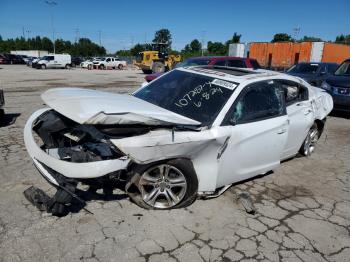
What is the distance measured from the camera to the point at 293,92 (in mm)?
5254

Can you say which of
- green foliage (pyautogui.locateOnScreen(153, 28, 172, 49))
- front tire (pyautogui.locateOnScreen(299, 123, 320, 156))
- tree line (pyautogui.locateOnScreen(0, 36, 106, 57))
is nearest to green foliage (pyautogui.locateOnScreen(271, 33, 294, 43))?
green foliage (pyautogui.locateOnScreen(153, 28, 172, 49))

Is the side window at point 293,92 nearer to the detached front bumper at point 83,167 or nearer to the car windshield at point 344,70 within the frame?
the detached front bumper at point 83,167

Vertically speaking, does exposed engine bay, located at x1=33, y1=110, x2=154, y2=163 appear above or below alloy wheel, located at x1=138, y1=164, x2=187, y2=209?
above

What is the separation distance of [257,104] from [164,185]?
165 cm

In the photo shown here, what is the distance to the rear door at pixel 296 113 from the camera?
4.86 metres

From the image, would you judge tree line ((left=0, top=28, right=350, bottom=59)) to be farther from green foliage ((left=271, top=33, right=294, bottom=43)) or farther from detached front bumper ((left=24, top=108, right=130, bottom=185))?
detached front bumper ((left=24, top=108, right=130, bottom=185))

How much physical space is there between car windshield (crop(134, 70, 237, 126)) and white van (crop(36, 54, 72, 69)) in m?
35.0

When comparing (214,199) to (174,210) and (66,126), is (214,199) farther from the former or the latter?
(66,126)

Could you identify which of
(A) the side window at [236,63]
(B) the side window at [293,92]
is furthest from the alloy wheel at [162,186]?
(A) the side window at [236,63]

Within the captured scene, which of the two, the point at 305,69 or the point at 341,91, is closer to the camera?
the point at 341,91

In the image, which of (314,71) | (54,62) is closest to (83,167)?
(314,71)

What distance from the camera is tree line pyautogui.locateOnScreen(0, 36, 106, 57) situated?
86438mm

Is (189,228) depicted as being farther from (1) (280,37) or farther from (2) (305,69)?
(1) (280,37)

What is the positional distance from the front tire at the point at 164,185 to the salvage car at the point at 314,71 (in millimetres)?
9459
